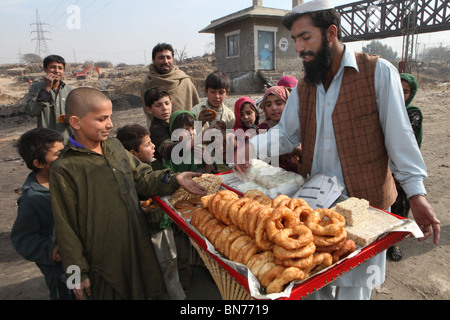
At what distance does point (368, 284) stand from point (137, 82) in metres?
23.4

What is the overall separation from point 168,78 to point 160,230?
314cm

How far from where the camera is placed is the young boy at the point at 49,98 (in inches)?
182

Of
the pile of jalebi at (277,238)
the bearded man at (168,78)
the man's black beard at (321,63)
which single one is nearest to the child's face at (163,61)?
the bearded man at (168,78)

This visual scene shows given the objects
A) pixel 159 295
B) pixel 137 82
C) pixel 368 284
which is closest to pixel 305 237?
pixel 368 284

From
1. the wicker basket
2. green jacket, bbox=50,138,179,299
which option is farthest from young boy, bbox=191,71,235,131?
the wicker basket

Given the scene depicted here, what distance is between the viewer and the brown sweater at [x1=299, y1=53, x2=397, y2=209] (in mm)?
2168

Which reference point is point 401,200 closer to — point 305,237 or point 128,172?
point 305,237

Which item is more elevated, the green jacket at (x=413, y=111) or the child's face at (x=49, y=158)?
the green jacket at (x=413, y=111)

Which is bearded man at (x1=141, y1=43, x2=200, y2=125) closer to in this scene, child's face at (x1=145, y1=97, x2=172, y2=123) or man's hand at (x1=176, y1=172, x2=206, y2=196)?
child's face at (x1=145, y1=97, x2=172, y2=123)

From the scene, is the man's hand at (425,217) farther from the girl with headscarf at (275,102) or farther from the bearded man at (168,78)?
the bearded man at (168,78)

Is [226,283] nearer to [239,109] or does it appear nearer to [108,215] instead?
[108,215]

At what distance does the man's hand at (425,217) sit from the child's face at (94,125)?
2.36 m

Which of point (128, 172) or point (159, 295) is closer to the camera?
point (128, 172)

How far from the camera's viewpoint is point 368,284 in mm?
2191
